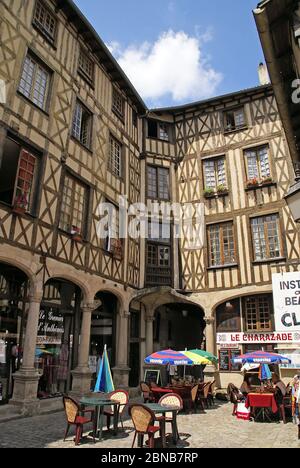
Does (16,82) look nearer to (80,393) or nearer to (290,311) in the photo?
(80,393)

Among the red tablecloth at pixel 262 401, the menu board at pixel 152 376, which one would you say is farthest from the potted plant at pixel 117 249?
the red tablecloth at pixel 262 401

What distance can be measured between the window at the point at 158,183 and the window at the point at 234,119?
3269mm

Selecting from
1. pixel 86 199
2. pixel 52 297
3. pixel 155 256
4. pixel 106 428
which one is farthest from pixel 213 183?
pixel 106 428

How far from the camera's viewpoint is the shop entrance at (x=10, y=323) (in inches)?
324

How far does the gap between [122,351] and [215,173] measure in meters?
8.11

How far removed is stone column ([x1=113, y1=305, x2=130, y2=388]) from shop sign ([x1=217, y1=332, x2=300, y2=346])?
11.4 feet

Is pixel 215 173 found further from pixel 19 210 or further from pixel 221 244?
pixel 19 210

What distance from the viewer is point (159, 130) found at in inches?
659

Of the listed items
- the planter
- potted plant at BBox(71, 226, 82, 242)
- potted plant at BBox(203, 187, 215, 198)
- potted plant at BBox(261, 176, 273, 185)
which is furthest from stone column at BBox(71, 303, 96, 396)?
potted plant at BBox(261, 176, 273, 185)

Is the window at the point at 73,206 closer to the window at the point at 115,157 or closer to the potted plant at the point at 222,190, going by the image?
the window at the point at 115,157

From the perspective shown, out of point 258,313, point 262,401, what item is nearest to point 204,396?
point 262,401
